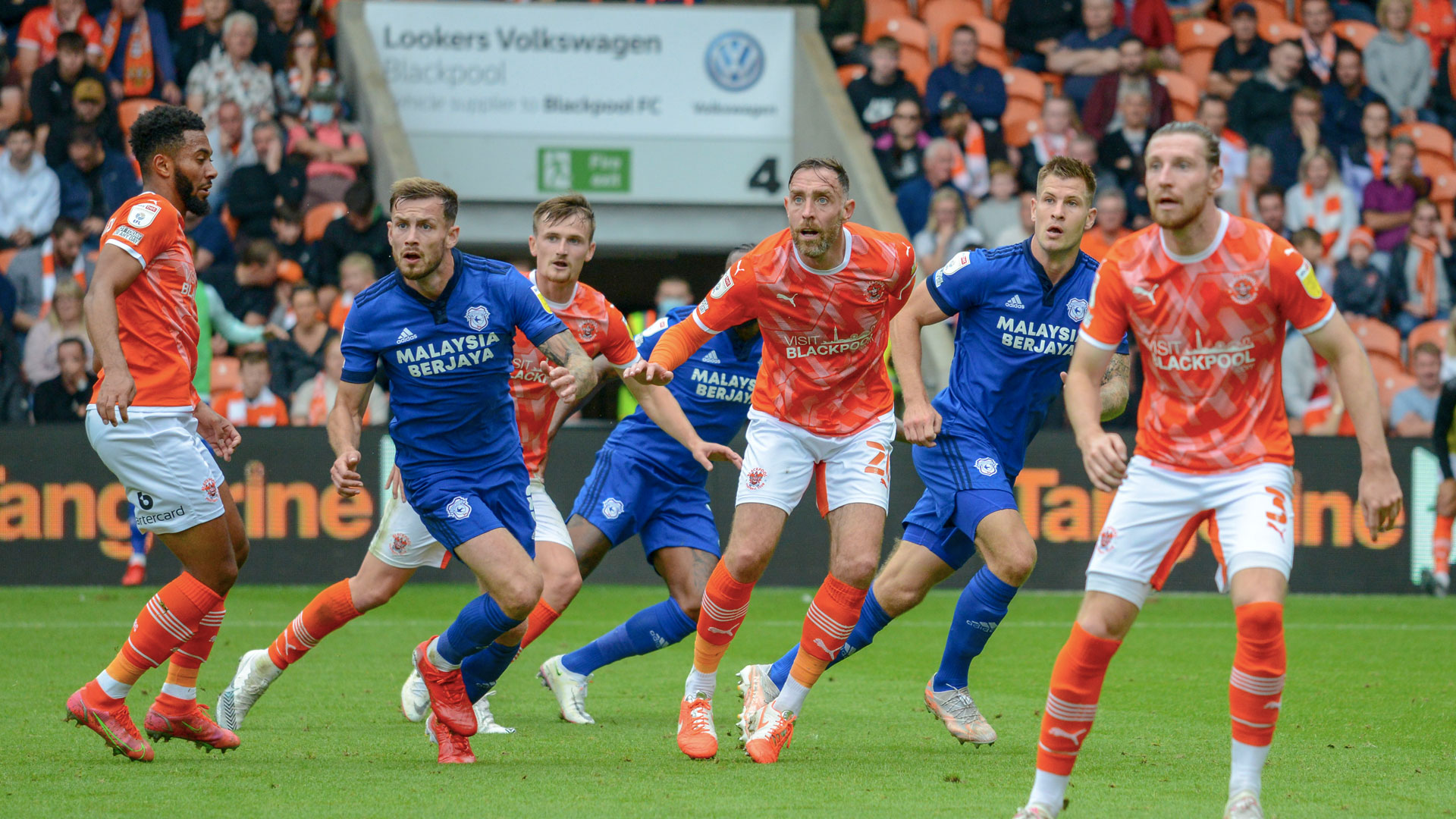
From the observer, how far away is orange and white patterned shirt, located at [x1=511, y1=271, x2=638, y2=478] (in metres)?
7.12

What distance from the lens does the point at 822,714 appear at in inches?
286

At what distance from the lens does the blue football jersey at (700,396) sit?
766cm

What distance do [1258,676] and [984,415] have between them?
7.75 ft

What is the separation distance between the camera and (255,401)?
517 inches

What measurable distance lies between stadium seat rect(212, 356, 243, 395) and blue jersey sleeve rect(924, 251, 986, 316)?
8.08 meters

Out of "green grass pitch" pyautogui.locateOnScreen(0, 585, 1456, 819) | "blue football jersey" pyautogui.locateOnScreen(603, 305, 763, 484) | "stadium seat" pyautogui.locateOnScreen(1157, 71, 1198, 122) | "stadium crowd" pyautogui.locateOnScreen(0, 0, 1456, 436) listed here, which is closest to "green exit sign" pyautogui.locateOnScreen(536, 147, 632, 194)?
"stadium crowd" pyautogui.locateOnScreen(0, 0, 1456, 436)

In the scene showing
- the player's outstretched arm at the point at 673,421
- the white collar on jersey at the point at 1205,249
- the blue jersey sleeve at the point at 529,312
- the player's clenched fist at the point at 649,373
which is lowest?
the player's outstretched arm at the point at 673,421

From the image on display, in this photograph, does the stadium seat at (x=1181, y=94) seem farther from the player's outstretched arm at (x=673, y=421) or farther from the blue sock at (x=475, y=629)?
the blue sock at (x=475, y=629)

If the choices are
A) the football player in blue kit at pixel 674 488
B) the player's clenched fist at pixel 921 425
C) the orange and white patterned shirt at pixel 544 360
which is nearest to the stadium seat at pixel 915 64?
the football player in blue kit at pixel 674 488

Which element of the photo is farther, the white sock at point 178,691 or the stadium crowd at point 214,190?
the stadium crowd at point 214,190

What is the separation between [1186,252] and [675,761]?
267 cm

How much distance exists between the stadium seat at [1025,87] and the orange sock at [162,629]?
12.8 m

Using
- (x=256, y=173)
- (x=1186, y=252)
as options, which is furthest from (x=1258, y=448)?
(x=256, y=173)

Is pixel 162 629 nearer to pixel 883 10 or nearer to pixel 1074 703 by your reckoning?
pixel 1074 703
